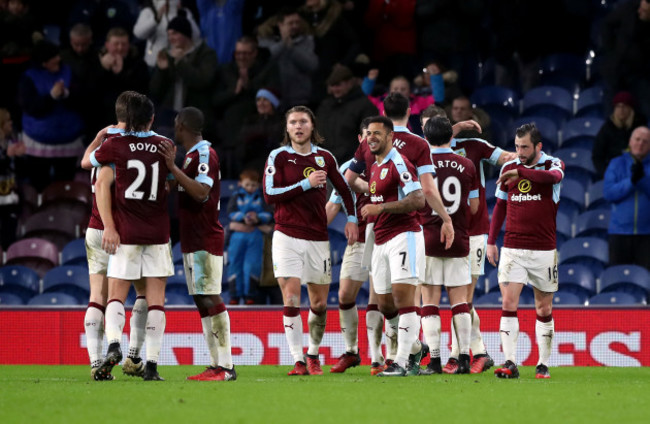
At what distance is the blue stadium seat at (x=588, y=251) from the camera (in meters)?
15.2

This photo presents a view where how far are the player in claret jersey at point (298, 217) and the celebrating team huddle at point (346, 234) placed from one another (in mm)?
12

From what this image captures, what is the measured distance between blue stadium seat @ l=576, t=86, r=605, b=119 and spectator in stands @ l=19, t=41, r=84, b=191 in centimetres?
720

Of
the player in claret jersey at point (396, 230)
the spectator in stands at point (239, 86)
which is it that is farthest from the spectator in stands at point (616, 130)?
the player in claret jersey at point (396, 230)

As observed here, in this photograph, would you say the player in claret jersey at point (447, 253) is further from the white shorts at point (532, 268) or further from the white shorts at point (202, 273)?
the white shorts at point (202, 273)

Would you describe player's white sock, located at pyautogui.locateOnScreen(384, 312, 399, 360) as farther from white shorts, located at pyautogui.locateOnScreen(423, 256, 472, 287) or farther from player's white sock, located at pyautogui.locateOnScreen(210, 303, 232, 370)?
player's white sock, located at pyautogui.locateOnScreen(210, 303, 232, 370)

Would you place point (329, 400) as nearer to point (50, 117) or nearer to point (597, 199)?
point (597, 199)

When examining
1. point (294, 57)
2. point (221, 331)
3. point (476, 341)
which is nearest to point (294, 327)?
point (221, 331)

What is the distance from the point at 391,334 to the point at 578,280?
445cm

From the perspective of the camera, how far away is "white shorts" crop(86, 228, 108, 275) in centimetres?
1038

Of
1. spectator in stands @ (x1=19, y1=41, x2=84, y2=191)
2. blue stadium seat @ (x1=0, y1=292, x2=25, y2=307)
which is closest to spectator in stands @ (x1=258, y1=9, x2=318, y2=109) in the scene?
spectator in stands @ (x1=19, y1=41, x2=84, y2=191)

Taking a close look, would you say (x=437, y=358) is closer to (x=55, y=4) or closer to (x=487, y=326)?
(x=487, y=326)

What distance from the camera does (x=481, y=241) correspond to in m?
12.1

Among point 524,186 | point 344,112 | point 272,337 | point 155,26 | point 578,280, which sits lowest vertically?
point 272,337

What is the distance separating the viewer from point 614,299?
47.3ft
